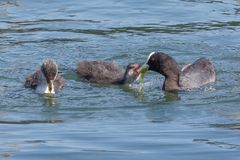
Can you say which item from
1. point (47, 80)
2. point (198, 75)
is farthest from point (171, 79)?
point (47, 80)

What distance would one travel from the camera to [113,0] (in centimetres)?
2350

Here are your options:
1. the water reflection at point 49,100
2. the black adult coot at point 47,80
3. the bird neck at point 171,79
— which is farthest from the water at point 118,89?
the bird neck at point 171,79

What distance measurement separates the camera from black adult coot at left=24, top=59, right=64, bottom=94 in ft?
50.3

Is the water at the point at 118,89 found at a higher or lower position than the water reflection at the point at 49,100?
higher

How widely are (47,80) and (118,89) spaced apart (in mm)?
1289

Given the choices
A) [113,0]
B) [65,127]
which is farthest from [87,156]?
[113,0]

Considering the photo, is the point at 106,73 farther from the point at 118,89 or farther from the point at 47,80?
the point at 47,80

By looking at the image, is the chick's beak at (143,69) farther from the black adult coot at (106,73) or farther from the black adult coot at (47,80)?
the black adult coot at (47,80)

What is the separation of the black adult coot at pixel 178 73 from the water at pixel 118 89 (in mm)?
274

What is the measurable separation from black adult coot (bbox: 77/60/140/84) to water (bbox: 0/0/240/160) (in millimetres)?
205

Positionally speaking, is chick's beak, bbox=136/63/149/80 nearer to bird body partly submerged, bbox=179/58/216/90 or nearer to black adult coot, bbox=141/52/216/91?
black adult coot, bbox=141/52/216/91

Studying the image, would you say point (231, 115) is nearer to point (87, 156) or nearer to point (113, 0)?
point (87, 156)

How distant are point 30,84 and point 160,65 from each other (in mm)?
2269

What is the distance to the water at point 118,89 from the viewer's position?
36.2ft
